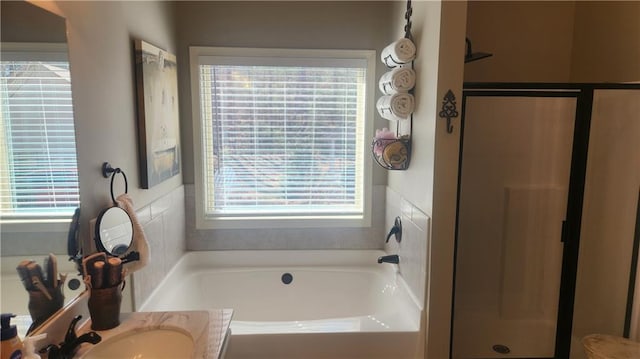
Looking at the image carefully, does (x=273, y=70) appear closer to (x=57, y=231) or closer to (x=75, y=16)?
(x=75, y=16)

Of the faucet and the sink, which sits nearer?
the faucet

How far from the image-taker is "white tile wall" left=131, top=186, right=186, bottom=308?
2.23 metres

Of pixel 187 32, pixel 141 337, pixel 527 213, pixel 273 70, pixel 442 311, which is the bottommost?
pixel 442 311

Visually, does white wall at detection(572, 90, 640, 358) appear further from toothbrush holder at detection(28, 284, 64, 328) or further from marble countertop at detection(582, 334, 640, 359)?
toothbrush holder at detection(28, 284, 64, 328)

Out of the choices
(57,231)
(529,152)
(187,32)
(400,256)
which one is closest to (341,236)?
(400,256)

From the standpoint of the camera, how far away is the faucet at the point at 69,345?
1.30 m

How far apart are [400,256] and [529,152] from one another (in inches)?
37.6

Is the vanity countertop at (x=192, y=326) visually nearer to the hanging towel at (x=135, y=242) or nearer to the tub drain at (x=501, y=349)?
the hanging towel at (x=135, y=242)

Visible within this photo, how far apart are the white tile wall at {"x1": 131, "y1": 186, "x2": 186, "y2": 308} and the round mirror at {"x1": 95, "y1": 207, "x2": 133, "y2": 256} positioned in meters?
0.28

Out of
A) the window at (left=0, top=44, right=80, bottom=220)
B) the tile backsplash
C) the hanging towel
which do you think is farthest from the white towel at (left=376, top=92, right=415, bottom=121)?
the window at (left=0, top=44, right=80, bottom=220)

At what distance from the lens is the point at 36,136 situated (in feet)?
4.29

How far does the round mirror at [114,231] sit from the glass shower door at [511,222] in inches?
66.0

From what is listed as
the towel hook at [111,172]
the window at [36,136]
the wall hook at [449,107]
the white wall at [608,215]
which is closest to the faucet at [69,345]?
the window at [36,136]

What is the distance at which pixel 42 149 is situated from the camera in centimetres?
134
